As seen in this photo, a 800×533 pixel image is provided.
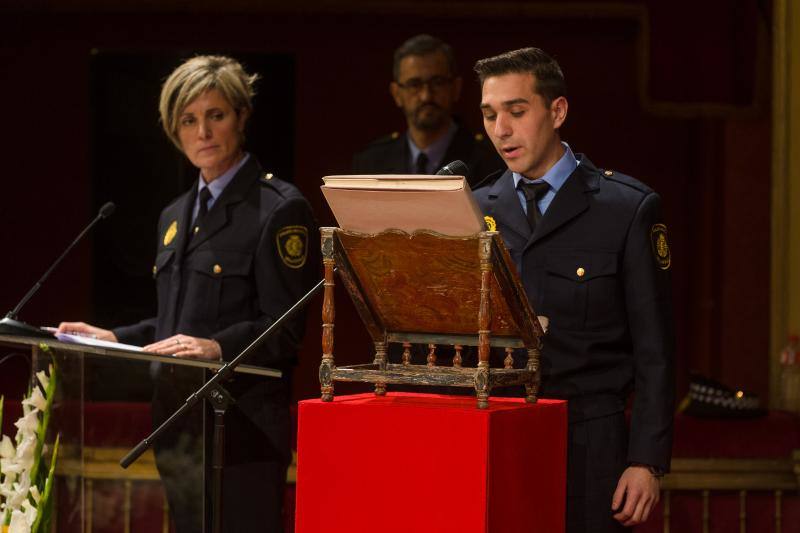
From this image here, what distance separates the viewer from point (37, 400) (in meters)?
2.73

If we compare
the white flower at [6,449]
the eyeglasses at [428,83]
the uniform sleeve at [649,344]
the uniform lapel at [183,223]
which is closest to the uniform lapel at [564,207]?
the uniform sleeve at [649,344]

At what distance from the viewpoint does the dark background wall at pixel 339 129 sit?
4879 millimetres

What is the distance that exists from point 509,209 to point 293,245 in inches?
24.4

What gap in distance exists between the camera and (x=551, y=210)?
2285 millimetres

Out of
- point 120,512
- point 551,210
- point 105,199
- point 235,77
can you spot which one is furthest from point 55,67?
point 551,210

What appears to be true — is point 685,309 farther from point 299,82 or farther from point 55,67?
point 55,67

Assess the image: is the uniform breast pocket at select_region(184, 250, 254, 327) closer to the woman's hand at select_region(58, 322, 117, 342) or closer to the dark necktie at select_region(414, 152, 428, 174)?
the woman's hand at select_region(58, 322, 117, 342)

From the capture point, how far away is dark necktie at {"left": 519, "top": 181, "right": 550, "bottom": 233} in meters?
2.32

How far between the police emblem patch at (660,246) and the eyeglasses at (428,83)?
1.57 meters

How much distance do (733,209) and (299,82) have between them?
5.87 ft

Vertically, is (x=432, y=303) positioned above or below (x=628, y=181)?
below

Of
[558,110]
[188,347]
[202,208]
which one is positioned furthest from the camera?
[202,208]

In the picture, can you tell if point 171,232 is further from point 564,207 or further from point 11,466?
point 564,207

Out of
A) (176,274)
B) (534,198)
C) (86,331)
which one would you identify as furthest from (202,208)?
(534,198)
